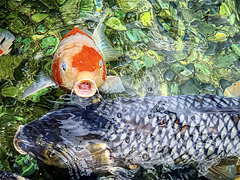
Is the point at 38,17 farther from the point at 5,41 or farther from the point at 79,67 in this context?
the point at 79,67

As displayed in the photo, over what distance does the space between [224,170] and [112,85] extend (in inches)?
62.3

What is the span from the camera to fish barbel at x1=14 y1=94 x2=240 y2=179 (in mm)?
2717

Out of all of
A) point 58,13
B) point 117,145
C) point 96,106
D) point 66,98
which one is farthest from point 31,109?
point 58,13

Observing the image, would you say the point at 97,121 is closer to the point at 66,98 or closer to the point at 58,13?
the point at 66,98

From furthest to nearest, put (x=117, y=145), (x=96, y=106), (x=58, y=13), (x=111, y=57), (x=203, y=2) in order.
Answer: (x=203, y=2)
(x=58, y=13)
(x=111, y=57)
(x=96, y=106)
(x=117, y=145)

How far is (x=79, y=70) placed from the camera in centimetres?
307

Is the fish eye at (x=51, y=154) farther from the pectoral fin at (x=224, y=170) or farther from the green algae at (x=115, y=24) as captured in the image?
the green algae at (x=115, y=24)

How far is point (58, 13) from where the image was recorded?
170 inches

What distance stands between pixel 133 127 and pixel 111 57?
1.37 metres

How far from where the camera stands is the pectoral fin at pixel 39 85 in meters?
3.34

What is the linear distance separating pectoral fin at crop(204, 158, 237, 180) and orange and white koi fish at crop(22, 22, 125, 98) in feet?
4.74

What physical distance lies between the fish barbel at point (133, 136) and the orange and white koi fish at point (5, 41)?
161 cm

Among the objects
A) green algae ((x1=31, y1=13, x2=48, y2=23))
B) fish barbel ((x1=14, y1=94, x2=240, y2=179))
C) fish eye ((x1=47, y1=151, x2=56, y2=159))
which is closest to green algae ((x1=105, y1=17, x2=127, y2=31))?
green algae ((x1=31, y1=13, x2=48, y2=23))

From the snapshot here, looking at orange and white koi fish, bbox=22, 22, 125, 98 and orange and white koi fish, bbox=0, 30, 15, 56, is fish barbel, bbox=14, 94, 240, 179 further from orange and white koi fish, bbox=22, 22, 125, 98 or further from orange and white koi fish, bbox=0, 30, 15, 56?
orange and white koi fish, bbox=0, 30, 15, 56
